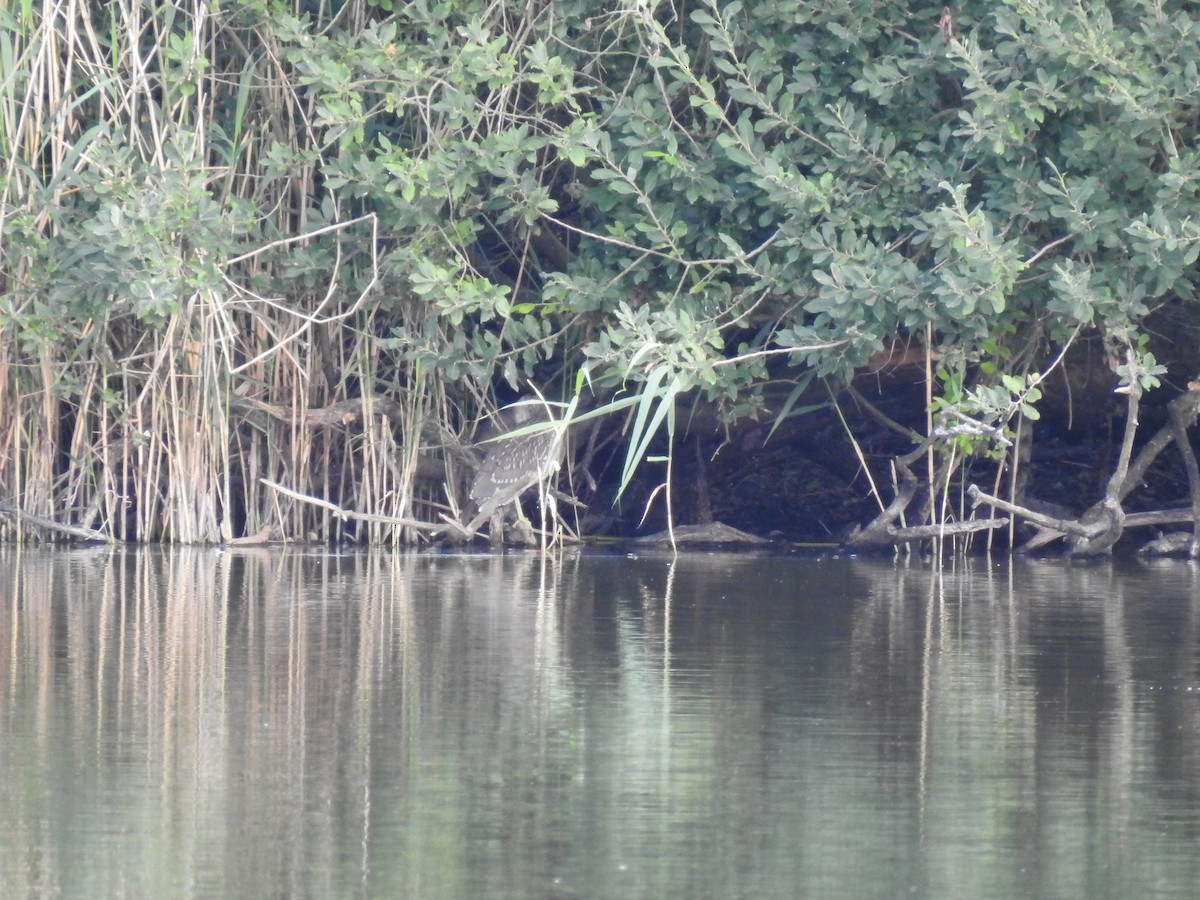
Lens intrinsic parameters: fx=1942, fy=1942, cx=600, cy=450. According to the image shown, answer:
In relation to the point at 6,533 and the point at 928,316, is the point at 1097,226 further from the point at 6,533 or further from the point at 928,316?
the point at 6,533

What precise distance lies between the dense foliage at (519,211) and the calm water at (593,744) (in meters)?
1.48

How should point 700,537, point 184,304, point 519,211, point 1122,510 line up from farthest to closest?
1. point 700,537
2. point 184,304
3. point 1122,510
4. point 519,211

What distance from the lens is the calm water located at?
3055 mm

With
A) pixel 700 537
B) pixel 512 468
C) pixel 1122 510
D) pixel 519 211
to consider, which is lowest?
pixel 700 537

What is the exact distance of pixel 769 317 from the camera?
26.9ft

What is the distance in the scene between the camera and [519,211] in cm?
809

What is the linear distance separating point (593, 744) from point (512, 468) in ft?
14.9

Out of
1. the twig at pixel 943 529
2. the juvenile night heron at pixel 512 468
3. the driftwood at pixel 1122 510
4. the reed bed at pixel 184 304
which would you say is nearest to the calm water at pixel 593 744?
the driftwood at pixel 1122 510

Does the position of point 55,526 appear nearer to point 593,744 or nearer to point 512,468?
point 512,468

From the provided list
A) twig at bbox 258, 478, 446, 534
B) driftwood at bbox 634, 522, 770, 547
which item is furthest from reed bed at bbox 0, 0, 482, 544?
driftwood at bbox 634, 522, 770, 547

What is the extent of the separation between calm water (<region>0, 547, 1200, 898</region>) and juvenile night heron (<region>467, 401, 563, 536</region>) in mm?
1587

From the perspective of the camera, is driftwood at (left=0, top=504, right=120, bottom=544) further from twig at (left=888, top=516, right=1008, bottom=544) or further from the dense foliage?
twig at (left=888, top=516, right=1008, bottom=544)

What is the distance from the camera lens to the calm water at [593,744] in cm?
305

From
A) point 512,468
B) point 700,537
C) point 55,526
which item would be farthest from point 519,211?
point 55,526
